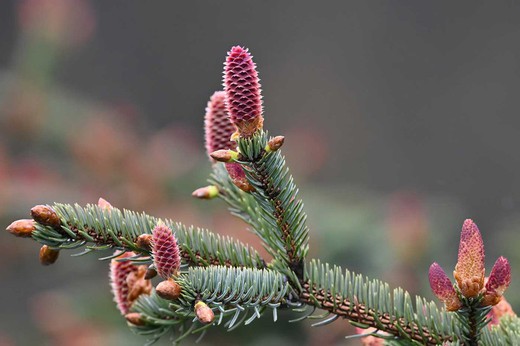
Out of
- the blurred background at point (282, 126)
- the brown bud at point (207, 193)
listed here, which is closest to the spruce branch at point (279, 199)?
the brown bud at point (207, 193)

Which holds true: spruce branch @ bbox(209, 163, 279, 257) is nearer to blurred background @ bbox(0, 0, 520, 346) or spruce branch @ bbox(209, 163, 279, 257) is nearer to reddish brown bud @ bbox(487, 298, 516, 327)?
reddish brown bud @ bbox(487, 298, 516, 327)

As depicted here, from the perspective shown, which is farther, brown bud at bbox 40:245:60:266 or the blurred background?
the blurred background

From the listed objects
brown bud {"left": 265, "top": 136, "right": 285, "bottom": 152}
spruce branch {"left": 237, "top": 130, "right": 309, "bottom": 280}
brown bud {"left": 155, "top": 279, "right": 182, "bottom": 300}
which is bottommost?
brown bud {"left": 155, "top": 279, "right": 182, "bottom": 300}

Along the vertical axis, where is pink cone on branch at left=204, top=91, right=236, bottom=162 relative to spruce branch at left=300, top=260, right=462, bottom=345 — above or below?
above

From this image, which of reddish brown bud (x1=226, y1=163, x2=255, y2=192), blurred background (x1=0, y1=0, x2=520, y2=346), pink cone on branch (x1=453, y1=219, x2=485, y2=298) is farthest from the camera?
blurred background (x1=0, y1=0, x2=520, y2=346)

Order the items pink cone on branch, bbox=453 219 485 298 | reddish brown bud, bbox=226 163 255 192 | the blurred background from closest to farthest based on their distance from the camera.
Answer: pink cone on branch, bbox=453 219 485 298 < reddish brown bud, bbox=226 163 255 192 < the blurred background

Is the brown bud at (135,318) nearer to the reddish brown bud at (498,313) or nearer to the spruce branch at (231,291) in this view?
the spruce branch at (231,291)

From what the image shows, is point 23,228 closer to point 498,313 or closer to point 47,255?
point 47,255

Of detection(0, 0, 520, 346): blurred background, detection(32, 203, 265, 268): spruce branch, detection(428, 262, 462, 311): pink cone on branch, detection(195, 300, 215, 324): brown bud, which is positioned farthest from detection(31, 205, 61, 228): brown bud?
detection(0, 0, 520, 346): blurred background
